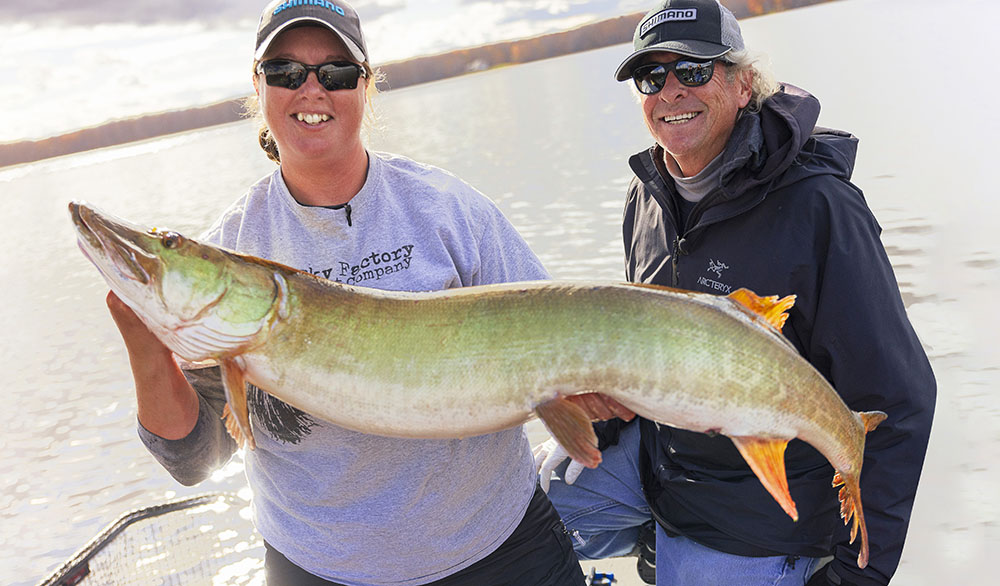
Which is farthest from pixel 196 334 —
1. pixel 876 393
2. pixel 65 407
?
pixel 65 407

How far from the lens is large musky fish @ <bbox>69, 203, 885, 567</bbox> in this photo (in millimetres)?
2180

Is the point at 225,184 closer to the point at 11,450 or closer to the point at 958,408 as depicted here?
the point at 11,450

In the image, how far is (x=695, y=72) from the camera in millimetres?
3529

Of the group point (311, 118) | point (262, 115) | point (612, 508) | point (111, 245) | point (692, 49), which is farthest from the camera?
point (612, 508)

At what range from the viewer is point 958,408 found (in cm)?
564

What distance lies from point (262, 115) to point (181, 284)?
1.00 metres

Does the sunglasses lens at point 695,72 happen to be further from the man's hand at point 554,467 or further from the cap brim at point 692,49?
the man's hand at point 554,467

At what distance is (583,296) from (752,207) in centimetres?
138

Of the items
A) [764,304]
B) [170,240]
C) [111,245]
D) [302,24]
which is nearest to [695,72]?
[764,304]

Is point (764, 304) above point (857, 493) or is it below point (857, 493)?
above

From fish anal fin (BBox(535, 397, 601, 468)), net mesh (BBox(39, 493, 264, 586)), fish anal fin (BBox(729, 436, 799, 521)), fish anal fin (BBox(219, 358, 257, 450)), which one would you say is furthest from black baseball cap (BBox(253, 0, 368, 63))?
net mesh (BBox(39, 493, 264, 586))

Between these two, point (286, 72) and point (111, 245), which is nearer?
point (111, 245)

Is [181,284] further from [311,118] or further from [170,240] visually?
[311,118]

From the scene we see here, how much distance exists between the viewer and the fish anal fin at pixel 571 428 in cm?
222
